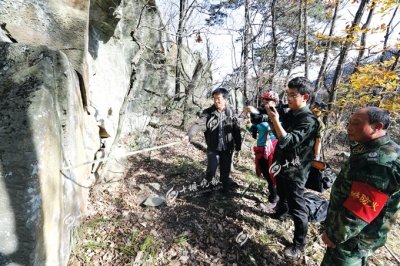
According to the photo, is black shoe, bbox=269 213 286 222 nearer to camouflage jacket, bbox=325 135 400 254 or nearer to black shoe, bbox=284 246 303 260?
black shoe, bbox=284 246 303 260

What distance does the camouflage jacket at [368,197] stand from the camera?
1.62 metres

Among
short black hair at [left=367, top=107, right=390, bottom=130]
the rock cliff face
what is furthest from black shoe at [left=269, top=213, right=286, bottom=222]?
the rock cliff face

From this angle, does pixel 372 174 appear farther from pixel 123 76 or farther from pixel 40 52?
pixel 123 76

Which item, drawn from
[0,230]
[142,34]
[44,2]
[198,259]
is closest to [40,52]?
[44,2]

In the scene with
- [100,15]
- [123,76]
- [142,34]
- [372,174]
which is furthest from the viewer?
[142,34]

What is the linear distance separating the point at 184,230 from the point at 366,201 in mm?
2577

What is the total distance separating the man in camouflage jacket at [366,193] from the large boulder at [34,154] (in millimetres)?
2788

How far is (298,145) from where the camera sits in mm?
2672

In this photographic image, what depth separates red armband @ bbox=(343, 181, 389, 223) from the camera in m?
1.62

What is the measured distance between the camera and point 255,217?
12.4 ft

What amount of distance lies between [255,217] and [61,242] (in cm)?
296

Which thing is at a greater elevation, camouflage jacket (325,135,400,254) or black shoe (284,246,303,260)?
camouflage jacket (325,135,400,254)

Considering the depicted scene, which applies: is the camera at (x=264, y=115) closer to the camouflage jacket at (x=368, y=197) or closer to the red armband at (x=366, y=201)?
the camouflage jacket at (x=368, y=197)

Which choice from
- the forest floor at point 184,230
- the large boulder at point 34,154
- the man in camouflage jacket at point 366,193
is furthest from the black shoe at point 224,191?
the large boulder at point 34,154
